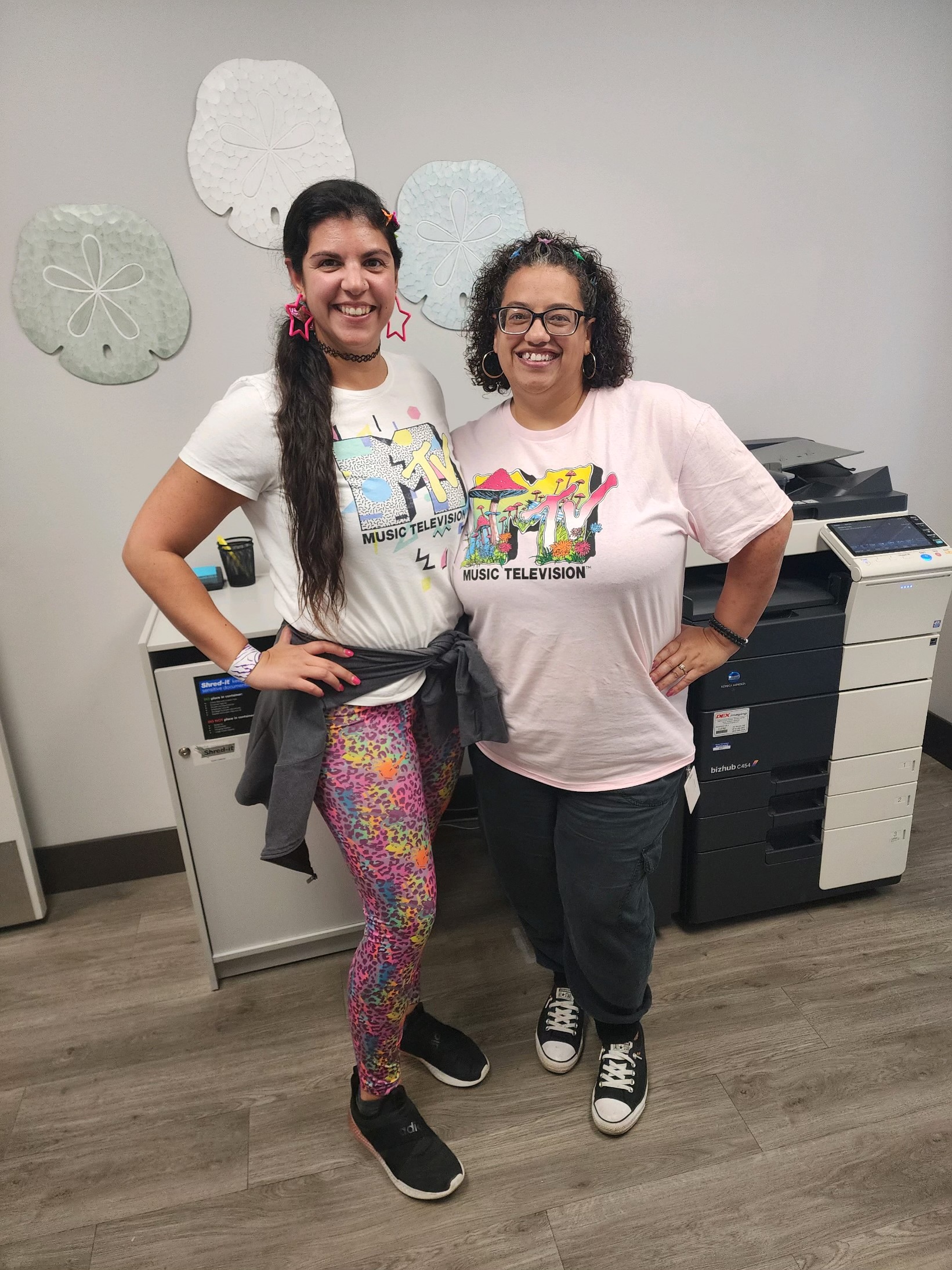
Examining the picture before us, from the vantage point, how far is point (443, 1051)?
5.43ft

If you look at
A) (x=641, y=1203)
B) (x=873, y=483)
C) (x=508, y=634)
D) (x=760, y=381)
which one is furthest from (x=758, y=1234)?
(x=760, y=381)

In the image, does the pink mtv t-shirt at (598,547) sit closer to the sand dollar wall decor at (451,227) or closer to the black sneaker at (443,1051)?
the black sneaker at (443,1051)

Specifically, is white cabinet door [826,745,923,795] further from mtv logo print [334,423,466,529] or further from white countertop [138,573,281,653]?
white countertop [138,573,281,653]

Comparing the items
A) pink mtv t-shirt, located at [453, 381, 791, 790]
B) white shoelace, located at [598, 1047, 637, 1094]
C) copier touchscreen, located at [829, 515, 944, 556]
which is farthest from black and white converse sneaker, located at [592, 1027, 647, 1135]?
copier touchscreen, located at [829, 515, 944, 556]

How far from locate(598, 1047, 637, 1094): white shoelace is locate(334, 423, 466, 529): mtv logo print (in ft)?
3.79

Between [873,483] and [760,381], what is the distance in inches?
24.1

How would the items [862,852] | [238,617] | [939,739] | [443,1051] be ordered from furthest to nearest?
[939,739] → [862,852] → [238,617] → [443,1051]

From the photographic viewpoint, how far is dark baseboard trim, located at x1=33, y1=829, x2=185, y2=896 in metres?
2.30

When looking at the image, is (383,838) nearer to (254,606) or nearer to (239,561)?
(254,606)

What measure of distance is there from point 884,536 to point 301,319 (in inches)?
57.1

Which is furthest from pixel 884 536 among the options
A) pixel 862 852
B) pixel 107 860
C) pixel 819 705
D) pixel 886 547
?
pixel 107 860

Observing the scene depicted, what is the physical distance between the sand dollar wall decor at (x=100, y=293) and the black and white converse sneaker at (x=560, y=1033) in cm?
183

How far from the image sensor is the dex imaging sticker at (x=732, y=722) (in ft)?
6.05

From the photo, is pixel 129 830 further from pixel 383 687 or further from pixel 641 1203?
pixel 641 1203
